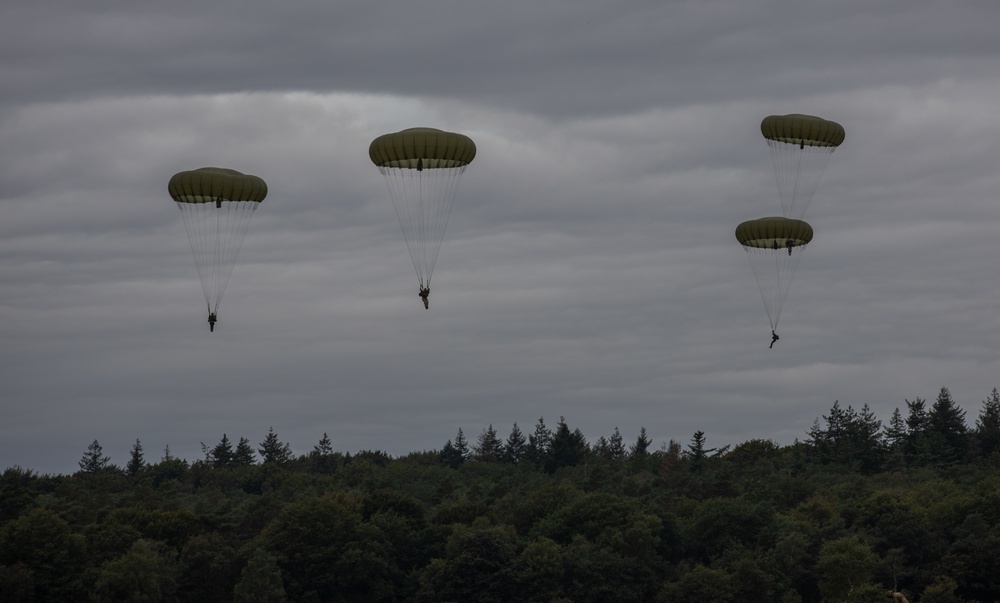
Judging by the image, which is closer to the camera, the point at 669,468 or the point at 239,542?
the point at 239,542

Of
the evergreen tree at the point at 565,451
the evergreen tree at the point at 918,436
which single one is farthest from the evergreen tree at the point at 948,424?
the evergreen tree at the point at 565,451

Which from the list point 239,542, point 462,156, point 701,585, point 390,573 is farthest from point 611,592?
point 462,156

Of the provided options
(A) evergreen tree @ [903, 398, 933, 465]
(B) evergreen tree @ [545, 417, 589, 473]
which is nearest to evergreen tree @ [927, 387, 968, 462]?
(A) evergreen tree @ [903, 398, 933, 465]

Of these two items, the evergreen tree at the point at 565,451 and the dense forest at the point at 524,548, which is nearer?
the dense forest at the point at 524,548

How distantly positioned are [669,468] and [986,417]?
1655 inches

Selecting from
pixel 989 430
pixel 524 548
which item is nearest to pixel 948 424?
pixel 989 430

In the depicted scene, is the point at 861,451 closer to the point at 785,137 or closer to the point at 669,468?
the point at 669,468

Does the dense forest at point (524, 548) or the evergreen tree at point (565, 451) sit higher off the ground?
the evergreen tree at point (565, 451)

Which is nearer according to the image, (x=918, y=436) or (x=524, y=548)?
(x=524, y=548)

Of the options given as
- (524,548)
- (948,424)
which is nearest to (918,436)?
(948,424)

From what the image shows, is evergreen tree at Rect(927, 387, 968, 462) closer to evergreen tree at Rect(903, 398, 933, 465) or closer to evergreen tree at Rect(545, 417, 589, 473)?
evergreen tree at Rect(903, 398, 933, 465)

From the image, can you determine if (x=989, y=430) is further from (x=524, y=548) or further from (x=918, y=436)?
(x=524, y=548)

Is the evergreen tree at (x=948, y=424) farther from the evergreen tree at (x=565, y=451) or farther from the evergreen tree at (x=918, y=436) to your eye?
the evergreen tree at (x=565, y=451)

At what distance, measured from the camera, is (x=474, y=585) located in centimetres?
9712
